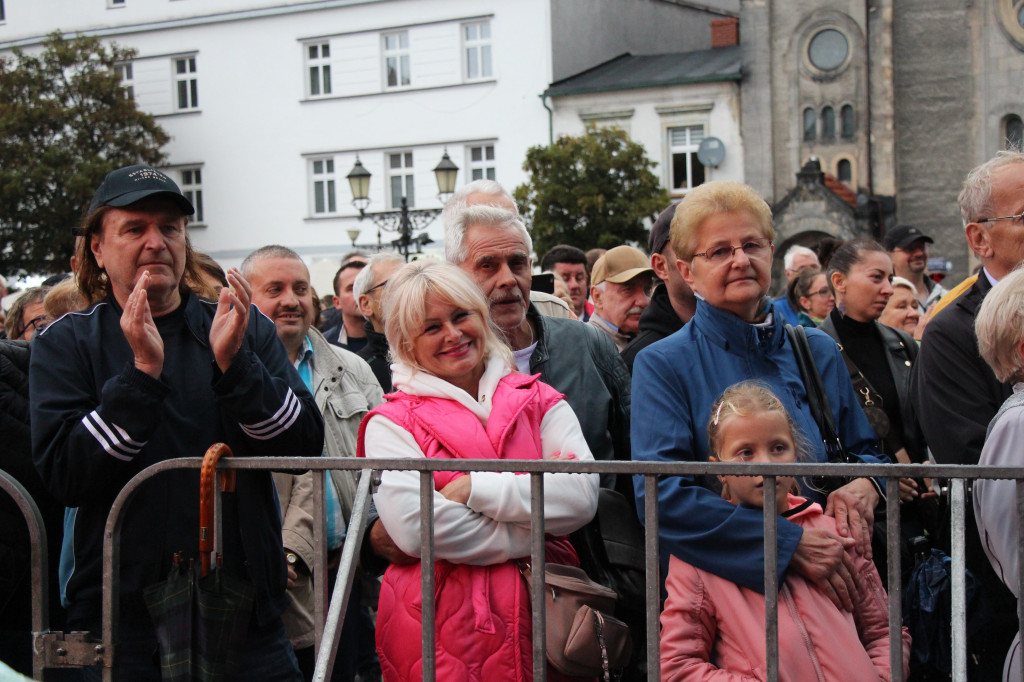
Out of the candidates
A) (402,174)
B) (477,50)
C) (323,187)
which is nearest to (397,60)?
(477,50)

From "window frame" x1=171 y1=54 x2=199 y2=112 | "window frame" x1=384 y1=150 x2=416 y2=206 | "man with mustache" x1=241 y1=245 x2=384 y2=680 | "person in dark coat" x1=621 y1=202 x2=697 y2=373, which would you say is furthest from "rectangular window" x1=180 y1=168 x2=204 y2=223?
"person in dark coat" x1=621 y1=202 x2=697 y2=373

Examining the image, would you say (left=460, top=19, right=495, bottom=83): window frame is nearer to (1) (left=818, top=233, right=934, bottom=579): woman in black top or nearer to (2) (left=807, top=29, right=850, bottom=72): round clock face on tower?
(2) (left=807, top=29, right=850, bottom=72): round clock face on tower

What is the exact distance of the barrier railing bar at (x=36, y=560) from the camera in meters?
3.29

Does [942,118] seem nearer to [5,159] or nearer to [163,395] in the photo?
[5,159]

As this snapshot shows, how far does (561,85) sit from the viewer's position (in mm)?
32156

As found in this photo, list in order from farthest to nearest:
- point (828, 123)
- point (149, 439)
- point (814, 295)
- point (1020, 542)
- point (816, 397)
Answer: point (828, 123)
point (814, 295)
point (816, 397)
point (149, 439)
point (1020, 542)

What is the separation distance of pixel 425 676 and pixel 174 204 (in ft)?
5.43

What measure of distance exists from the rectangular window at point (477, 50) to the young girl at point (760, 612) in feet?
101

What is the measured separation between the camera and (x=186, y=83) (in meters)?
36.4

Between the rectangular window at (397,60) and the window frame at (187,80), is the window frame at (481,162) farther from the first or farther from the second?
the window frame at (187,80)

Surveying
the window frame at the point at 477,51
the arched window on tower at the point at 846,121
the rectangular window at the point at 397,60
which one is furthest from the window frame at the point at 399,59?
the arched window on tower at the point at 846,121

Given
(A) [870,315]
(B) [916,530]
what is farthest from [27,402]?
(A) [870,315]

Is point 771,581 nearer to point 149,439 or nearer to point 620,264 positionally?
point 149,439

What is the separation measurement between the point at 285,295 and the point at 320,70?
31182mm
